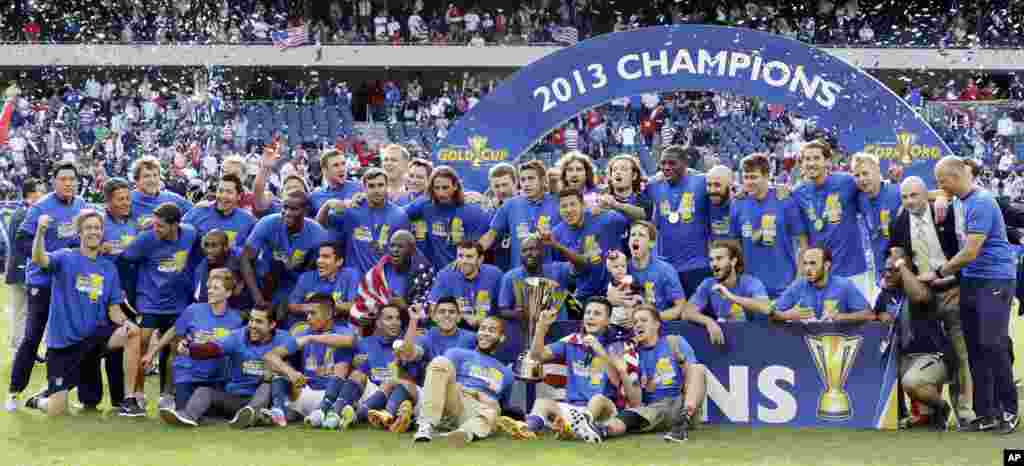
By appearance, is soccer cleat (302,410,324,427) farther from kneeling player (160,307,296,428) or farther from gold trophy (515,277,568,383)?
gold trophy (515,277,568,383)

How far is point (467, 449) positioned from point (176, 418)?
1.98 metres

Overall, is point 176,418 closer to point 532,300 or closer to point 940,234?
point 532,300

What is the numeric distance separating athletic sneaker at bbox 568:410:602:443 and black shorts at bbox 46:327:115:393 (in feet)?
10.9

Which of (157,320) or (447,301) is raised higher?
(447,301)

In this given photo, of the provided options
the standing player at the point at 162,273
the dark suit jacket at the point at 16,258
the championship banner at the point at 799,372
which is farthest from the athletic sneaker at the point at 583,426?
the dark suit jacket at the point at 16,258

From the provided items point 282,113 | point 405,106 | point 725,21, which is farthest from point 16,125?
point 725,21

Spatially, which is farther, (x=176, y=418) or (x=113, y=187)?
(x=113, y=187)

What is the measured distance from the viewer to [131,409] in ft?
30.3

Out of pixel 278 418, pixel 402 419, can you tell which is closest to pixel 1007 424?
pixel 402 419

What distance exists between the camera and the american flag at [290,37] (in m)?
33.1

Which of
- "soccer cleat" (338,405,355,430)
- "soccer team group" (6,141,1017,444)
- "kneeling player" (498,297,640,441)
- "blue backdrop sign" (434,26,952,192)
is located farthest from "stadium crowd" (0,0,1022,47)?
"kneeling player" (498,297,640,441)

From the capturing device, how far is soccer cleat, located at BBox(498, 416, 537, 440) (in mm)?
8297

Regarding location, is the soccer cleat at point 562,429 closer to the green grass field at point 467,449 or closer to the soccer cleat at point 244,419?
the green grass field at point 467,449

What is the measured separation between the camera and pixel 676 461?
300 inches
